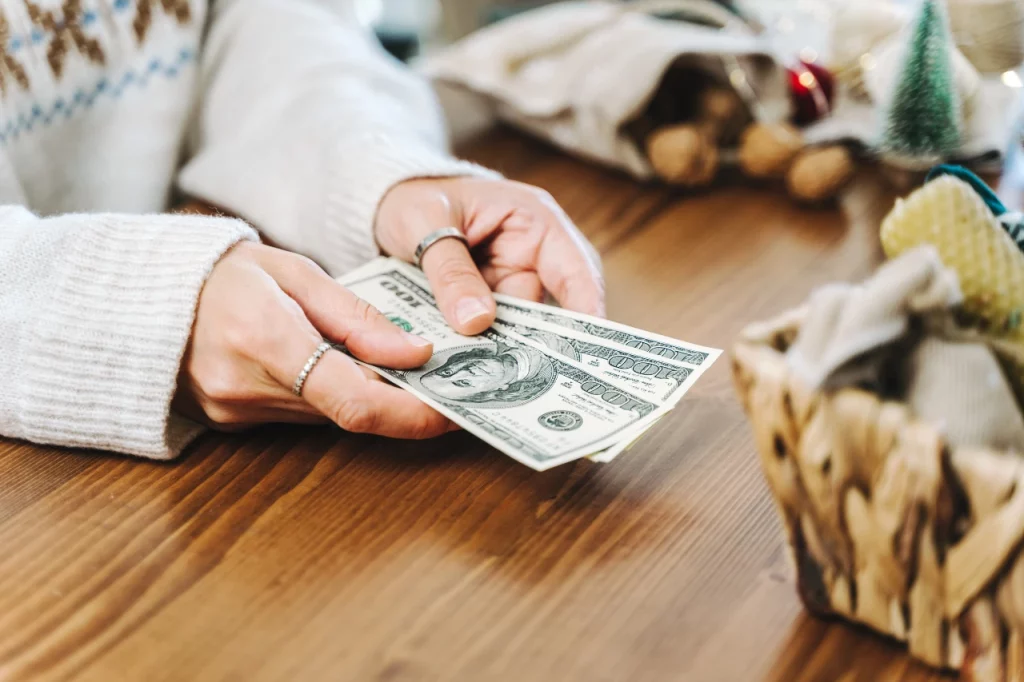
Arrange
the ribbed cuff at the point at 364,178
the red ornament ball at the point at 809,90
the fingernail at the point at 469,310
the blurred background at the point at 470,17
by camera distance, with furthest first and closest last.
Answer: the blurred background at the point at 470,17 < the red ornament ball at the point at 809,90 < the ribbed cuff at the point at 364,178 < the fingernail at the point at 469,310

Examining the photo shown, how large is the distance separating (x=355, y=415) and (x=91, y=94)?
0.55 metres

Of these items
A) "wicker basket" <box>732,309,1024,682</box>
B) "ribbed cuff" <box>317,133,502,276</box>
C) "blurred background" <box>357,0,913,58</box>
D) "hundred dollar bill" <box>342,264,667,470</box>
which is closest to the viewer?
"wicker basket" <box>732,309,1024,682</box>

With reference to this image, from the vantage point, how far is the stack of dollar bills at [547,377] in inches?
22.0

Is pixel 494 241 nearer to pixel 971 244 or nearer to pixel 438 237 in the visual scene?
pixel 438 237

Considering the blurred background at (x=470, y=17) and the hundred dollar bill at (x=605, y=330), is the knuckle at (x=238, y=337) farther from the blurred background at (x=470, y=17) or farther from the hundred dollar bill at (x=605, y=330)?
the blurred background at (x=470, y=17)

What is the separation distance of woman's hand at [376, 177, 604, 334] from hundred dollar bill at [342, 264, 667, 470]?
41mm

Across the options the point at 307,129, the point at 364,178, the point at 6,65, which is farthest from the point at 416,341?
the point at 6,65

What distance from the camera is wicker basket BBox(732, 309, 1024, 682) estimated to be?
0.36 m

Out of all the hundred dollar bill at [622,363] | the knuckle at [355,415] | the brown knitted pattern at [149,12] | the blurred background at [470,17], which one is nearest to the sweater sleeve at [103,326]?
the knuckle at [355,415]

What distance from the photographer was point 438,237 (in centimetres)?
72

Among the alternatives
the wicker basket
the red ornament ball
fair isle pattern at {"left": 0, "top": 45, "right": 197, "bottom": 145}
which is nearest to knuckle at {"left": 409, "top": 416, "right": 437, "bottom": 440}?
the wicker basket

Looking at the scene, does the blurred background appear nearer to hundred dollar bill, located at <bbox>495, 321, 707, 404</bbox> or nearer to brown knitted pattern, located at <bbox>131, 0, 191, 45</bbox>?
brown knitted pattern, located at <bbox>131, 0, 191, 45</bbox>

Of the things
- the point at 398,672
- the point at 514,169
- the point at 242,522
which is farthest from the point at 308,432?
the point at 514,169

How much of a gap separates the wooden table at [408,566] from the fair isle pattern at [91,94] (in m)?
0.37
